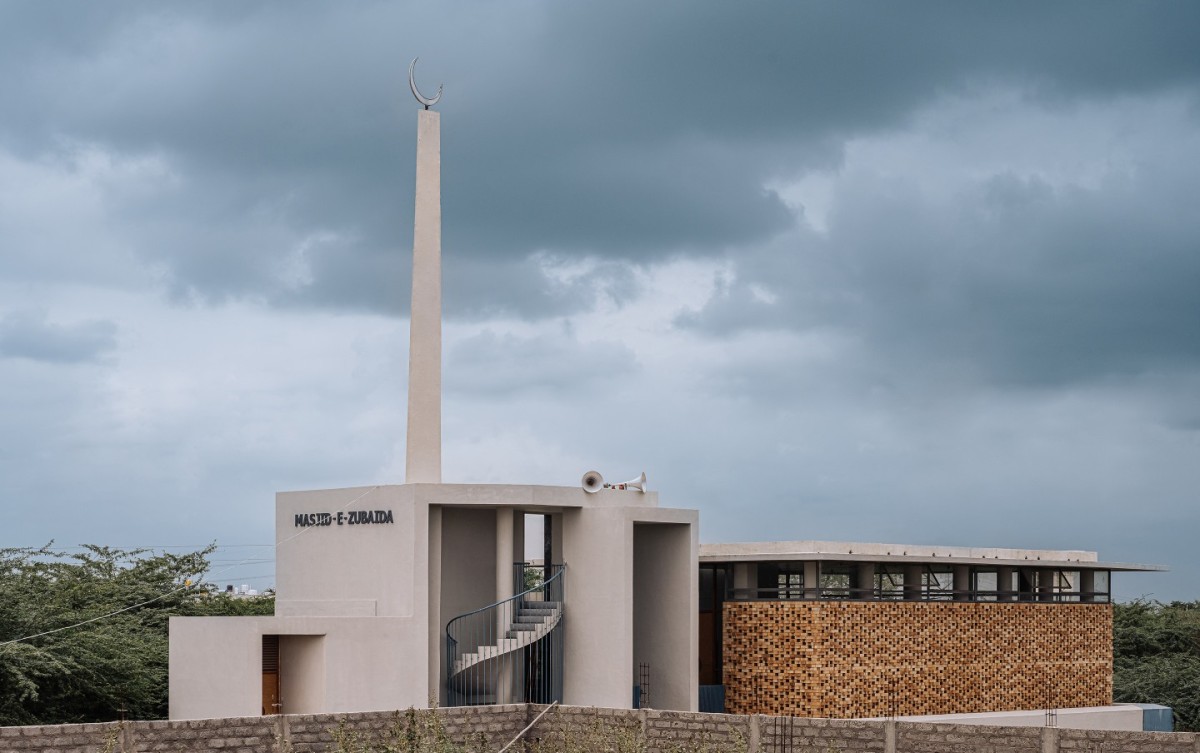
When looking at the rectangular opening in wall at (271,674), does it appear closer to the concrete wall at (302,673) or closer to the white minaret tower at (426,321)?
the concrete wall at (302,673)

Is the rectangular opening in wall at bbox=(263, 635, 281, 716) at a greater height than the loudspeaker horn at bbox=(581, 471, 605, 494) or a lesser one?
lesser

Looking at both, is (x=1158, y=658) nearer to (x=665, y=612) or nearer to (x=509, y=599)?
(x=665, y=612)

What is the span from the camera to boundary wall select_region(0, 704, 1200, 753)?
19531 mm

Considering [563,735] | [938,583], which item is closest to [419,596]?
[563,735]

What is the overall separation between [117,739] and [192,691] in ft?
18.2

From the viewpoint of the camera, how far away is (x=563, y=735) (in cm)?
2281

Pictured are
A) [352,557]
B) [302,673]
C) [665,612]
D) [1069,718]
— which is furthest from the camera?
[1069,718]

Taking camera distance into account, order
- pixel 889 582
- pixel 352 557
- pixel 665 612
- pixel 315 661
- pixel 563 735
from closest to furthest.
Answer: pixel 563 735 → pixel 315 661 → pixel 352 557 → pixel 665 612 → pixel 889 582

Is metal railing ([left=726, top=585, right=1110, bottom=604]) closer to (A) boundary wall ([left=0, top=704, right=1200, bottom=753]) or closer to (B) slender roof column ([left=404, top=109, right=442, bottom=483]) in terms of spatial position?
(B) slender roof column ([left=404, top=109, right=442, bottom=483])

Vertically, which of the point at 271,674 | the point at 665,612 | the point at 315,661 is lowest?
the point at 271,674

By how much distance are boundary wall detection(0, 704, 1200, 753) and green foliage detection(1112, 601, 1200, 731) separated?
25.2 metres

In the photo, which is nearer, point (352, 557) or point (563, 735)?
point (563, 735)

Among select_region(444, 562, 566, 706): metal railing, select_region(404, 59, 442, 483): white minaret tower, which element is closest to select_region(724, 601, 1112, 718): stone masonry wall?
select_region(444, 562, 566, 706): metal railing

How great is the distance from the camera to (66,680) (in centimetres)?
2758
